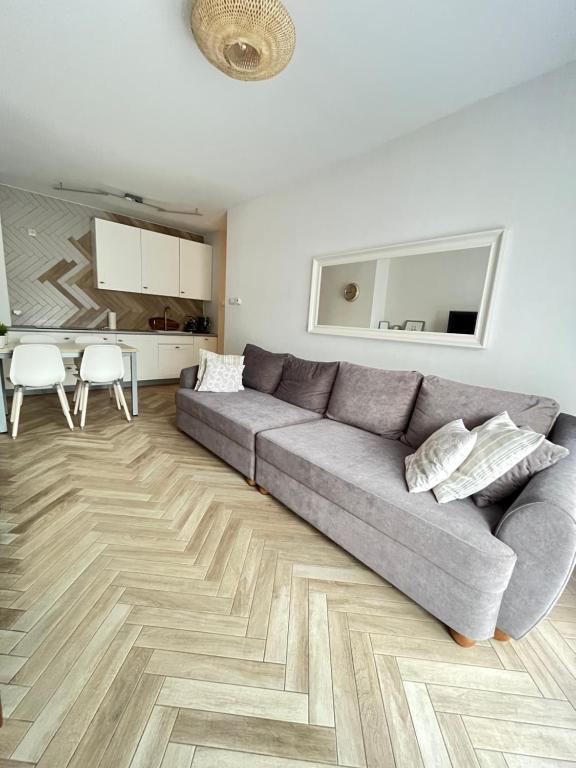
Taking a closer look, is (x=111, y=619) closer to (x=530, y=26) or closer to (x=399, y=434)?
(x=399, y=434)

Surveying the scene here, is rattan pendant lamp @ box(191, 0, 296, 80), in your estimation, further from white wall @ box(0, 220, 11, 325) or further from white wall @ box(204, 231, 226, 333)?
white wall @ box(204, 231, 226, 333)

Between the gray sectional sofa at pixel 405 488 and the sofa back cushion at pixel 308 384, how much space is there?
0.04 feet

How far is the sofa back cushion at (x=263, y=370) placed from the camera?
3012 millimetres

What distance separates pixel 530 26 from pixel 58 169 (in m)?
4.08

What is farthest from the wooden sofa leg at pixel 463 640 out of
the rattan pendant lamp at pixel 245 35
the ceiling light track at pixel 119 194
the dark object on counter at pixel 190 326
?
the dark object on counter at pixel 190 326

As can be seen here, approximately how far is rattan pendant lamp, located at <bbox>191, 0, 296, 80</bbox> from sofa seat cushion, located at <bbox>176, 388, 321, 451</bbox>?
198cm

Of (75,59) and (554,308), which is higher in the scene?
(75,59)

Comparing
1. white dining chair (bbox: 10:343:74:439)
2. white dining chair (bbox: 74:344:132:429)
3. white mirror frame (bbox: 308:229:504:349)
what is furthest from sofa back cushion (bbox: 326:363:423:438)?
white dining chair (bbox: 10:343:74:439)

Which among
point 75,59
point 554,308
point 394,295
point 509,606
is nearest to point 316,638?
point 509,606

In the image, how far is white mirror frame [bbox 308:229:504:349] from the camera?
6.44 feet

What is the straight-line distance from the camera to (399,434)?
2049 mm

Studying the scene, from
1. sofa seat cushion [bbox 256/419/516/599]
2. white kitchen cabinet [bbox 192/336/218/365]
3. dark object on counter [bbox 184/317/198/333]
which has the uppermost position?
dark object on counter [bbox 184/317/198/333]

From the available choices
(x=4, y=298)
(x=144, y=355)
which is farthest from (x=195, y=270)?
(x=4, y=298)

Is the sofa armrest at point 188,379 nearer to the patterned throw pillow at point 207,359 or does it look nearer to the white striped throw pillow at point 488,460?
the patterned throw pillow at point 207,359
